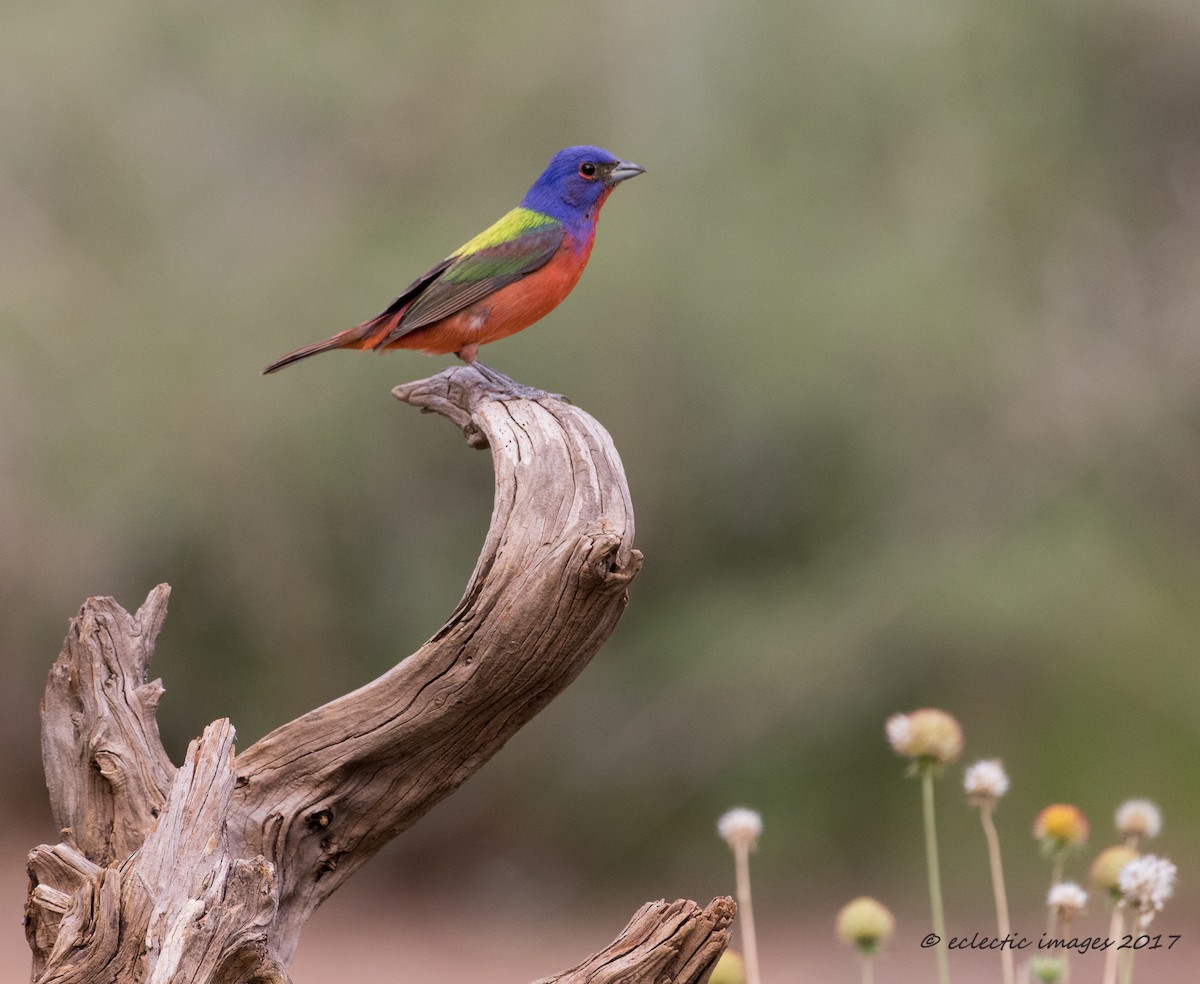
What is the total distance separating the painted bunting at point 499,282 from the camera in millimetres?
4562

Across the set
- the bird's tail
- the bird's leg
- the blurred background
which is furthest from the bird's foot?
the blurred background

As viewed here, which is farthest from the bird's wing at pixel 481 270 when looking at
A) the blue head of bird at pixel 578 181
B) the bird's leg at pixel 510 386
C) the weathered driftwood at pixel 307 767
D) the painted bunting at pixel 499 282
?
the weathered driftwood at pixel 307 767

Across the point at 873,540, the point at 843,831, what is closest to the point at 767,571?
the point at 873,540

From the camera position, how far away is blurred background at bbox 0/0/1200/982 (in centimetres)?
778

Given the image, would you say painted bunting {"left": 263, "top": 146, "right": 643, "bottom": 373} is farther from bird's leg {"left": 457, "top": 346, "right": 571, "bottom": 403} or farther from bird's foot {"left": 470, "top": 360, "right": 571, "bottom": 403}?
bird's foot {"left": 470, "top": 360, "right": 571, "bottom": 403}

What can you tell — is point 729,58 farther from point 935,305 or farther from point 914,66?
point 935,305

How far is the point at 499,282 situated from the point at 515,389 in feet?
1.69

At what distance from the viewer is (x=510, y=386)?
433 cm

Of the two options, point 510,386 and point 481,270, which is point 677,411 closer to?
point 481,270

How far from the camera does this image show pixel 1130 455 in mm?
8398

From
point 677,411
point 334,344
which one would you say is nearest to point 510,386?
point 334,344

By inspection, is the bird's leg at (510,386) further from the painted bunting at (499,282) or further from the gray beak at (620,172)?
the gray beak at (620,172)

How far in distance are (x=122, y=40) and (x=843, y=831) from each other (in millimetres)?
6862

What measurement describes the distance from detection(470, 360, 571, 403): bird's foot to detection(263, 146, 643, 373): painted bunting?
18 cm
